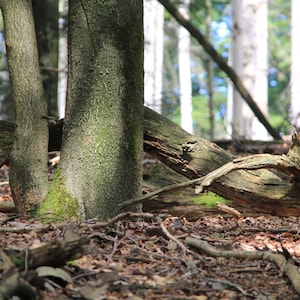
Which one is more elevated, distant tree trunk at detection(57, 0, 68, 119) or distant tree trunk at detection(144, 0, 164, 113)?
distant tree trunk at detection(144, 0, 164, 113)

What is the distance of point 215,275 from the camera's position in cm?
348

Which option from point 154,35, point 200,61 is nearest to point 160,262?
point 154,35

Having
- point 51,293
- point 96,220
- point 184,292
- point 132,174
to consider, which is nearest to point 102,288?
point 51,293

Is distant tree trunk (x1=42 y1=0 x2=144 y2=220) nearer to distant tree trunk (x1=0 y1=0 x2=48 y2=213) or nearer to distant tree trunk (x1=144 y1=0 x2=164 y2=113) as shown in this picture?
distant tree trunk (x1=0 y1=0 x2=48 y2=213)

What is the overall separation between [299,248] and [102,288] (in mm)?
1805

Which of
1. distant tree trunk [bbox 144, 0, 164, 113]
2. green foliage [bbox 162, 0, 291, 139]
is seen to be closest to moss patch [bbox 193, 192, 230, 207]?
distant tree trunk [bbox 144, 0, 164, 113]

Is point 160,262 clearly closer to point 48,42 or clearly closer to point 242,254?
point 242,254

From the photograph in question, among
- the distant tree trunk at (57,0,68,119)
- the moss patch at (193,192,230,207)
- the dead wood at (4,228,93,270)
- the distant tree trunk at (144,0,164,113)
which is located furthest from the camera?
the distant tree trunk at (144,0,164,113)

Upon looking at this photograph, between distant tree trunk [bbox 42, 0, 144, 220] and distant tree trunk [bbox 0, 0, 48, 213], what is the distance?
16.1 inches

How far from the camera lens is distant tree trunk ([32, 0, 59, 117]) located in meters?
8.48

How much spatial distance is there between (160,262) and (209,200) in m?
2.13

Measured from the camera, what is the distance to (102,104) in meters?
4.57

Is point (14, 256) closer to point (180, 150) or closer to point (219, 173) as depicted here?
point (219, 173)

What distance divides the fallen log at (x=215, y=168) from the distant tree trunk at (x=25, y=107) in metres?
0.40
